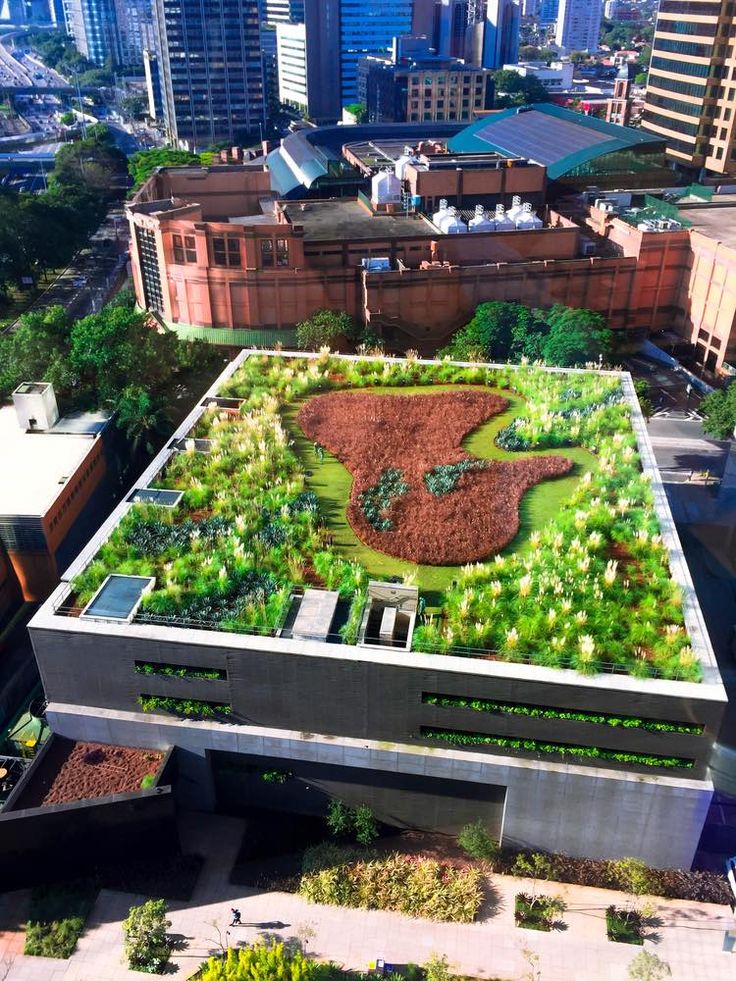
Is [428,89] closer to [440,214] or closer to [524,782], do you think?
[440,214]

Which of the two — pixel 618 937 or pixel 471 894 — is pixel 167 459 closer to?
pixel 471 894

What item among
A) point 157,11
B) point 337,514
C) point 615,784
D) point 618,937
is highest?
point 157,11

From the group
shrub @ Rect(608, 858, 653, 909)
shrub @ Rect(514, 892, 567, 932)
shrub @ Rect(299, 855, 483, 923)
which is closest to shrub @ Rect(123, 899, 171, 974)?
shrub @ Rect(299, 855, 483, 923)

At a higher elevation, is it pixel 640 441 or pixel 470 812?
pixel 640 441

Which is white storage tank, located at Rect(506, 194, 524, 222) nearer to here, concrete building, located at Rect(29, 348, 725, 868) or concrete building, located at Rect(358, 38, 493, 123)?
concrete building, located at Rect(29, 348, 725, 868)

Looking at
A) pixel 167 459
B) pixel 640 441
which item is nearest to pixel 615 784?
pixel 640 441

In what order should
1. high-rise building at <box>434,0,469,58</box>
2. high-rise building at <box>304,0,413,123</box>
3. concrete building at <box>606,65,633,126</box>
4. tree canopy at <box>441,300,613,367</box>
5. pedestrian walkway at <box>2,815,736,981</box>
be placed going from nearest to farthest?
1. pedestrian walkway at <box>2,815,736,981</box>
2. tree canopy at <box>441,300,613,367</box>
3. concrete building at <box>606,65,633,126</box>
4. high-rise building at <box>304,0,413,123</box>
5. high-rise building at <box>434,0,469,58</box>
